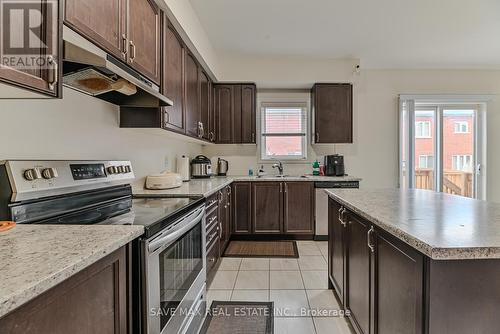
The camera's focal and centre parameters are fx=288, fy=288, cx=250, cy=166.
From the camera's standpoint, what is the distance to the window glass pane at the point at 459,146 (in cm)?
470

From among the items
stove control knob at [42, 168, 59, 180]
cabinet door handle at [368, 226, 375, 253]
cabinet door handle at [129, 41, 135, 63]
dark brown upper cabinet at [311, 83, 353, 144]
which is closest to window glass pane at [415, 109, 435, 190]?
dark brown upper cabinet at [311, 83, 353, 144]

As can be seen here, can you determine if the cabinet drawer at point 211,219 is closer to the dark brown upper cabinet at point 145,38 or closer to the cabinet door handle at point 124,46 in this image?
the dark brown upper cabinet at point 145,38

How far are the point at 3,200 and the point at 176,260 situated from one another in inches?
31.6

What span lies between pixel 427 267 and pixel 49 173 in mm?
1564

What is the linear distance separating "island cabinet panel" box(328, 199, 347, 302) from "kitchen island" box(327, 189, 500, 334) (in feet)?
0.96

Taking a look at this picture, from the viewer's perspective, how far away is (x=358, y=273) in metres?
1.69

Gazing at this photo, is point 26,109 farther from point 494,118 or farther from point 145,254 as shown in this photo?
point 494,118

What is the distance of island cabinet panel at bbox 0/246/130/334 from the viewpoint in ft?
2.07

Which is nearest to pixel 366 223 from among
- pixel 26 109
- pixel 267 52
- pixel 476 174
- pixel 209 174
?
pixel 26 109

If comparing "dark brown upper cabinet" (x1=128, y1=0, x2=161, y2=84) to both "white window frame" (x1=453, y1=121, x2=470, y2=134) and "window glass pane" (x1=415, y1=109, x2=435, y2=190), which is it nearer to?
"window glass pane" (x1=415, y1=109, x2=435, y2=190)

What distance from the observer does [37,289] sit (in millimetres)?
606

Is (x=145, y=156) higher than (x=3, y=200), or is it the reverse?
(x=145, y=156)

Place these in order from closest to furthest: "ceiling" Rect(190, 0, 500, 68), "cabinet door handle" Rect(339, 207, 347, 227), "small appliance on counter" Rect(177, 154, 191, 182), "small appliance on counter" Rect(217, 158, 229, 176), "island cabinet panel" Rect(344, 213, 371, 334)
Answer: "island cabinet panel" Rect(344, 213, 371, 334), "cabinet door handle" Rect(339, 207, 347, 227), "ceiling" Rect(190, 0, 500, 68), "small appliance on counter" Rect(177, 154, 191, 182), "small appliance on counter" Rect(217, 158, 229, 176)

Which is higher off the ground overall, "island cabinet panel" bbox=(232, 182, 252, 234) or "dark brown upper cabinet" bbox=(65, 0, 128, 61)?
"dark brown upper cabinet" bbox=(65, 0, 128, 61)
